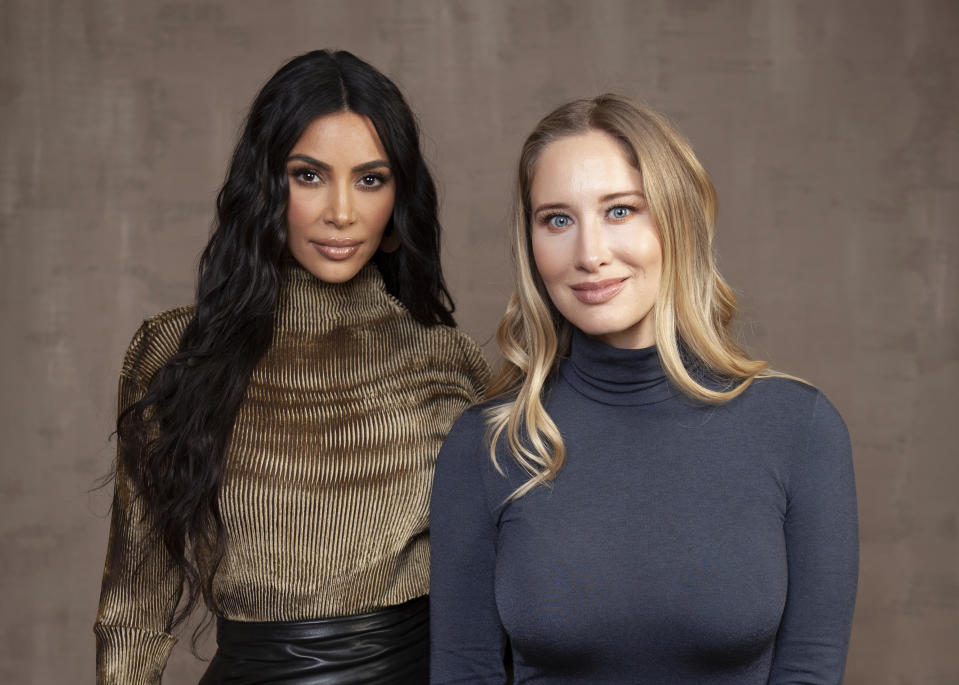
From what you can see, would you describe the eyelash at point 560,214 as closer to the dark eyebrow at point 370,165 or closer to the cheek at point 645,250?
the cheek at point 645,250

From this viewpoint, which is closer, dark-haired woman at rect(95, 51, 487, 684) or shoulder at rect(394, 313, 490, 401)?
dark-haired woman at rect(95, 51, 487, 684)

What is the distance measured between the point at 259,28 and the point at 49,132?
0.72m

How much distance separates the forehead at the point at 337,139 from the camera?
2205 millimetres

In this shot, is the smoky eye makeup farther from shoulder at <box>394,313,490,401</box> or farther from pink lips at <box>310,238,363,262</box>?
shoulder at <box>394,313,490,401</box>

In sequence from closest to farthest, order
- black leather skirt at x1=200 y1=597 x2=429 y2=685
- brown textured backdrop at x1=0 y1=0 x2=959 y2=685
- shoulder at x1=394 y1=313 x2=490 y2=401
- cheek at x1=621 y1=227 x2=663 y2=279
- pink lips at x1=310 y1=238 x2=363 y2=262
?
cheek at x1=621 y1=227 x2=663 y2=279, black leather skirt at x1=200 y1=597 x2=429 y2=685, pink lips at x1=310 y1=238 x2=363 y2=262, shoulder at x1=394 y1=313 x2=490 y2=401, brown textured backdrop at x1=0 y1=0 x2=959 y2=685

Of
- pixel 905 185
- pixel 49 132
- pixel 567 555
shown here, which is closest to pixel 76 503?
pixel 49 132

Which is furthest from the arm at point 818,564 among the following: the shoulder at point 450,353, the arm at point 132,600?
the arm at point 132,600

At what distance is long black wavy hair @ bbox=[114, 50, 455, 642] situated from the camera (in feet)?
7.10

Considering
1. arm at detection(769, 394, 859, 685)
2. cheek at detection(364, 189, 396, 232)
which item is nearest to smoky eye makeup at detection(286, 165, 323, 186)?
cheek at detection(364, 189, 396, 232)

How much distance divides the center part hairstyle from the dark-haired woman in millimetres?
363

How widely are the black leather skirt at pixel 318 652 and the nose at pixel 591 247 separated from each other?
824 mm

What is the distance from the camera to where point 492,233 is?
350 centimetres

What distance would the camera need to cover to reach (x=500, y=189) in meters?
3.51

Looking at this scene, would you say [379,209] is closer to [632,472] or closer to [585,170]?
[585,170]
